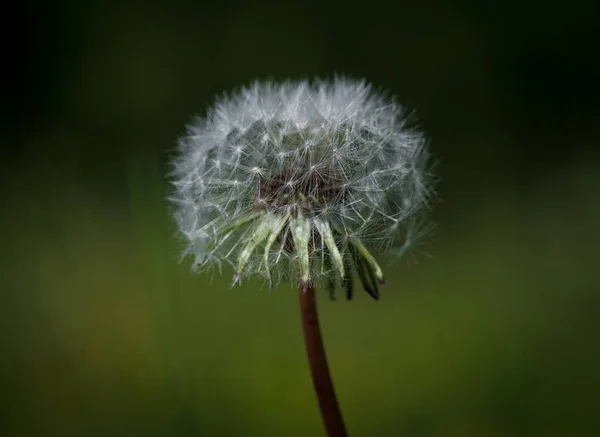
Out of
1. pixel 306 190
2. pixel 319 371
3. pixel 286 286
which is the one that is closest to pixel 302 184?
pixel 306 190

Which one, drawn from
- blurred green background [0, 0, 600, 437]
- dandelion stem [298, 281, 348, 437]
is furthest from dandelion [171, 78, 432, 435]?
blurred green background [0, 0, 600, 437]

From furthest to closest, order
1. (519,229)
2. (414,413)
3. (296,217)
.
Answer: (519,229)
(414,413)
(296,217)

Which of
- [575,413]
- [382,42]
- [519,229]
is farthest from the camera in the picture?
[382,42]

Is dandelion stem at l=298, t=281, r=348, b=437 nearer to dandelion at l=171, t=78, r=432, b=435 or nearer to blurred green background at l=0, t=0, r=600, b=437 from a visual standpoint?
dandelion at l=171, t=78, r=432, b=435

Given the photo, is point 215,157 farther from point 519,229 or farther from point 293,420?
point 519,229

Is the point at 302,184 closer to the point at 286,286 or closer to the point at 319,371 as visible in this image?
the point at 319,371

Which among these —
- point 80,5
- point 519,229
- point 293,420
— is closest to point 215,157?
point 293,420

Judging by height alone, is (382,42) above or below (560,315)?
above
